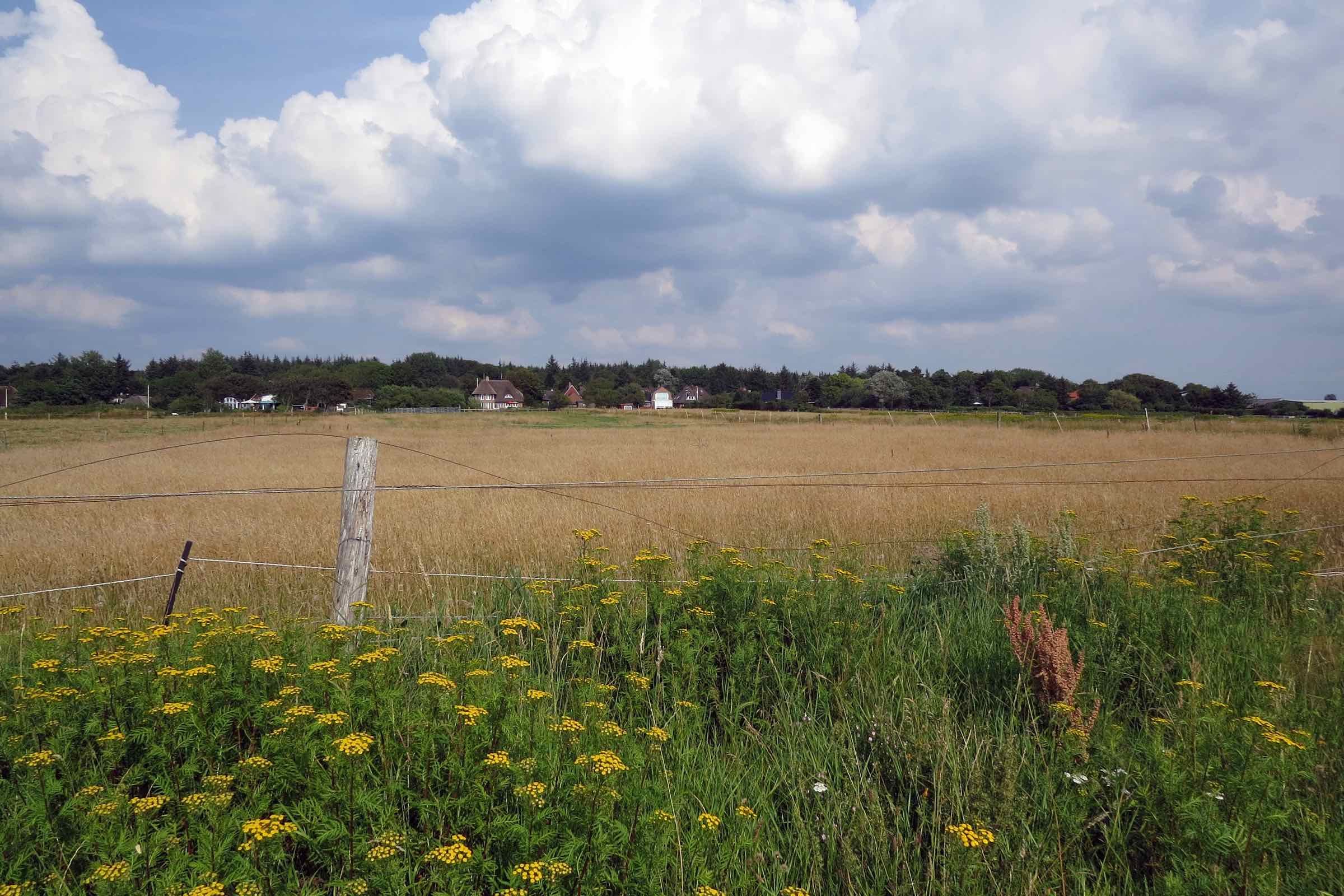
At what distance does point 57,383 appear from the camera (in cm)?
9300

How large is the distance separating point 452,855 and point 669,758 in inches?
56.6

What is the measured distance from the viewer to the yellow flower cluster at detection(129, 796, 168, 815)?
2.38 metres

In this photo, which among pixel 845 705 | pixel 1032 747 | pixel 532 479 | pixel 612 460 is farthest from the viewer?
pixel 612 460

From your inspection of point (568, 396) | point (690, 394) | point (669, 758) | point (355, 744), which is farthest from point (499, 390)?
point (355, 744)

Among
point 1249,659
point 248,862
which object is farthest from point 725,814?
point 1249,659

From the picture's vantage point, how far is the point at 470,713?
110 inches

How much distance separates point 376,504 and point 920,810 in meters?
11.2

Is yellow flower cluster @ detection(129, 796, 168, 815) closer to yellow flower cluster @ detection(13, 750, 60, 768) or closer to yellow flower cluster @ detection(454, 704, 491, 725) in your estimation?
yellow flower cluster @ detection(13, 750, 60, 768)

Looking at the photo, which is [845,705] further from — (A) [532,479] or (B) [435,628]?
(A) [532,479]

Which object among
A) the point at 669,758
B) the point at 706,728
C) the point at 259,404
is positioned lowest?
the point at 706,728

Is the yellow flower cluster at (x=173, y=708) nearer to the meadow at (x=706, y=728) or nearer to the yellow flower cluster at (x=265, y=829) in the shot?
the meadow at (x=706, y=728)

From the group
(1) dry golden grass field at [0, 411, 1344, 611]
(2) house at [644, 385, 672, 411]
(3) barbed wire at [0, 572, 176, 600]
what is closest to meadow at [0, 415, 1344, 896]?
(3) barbed wire at [0, 572, 176, 600]

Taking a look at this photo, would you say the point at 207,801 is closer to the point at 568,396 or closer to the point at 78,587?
the point at 78,587

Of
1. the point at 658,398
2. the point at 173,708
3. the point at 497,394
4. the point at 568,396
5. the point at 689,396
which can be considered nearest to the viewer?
the point at 173,708
